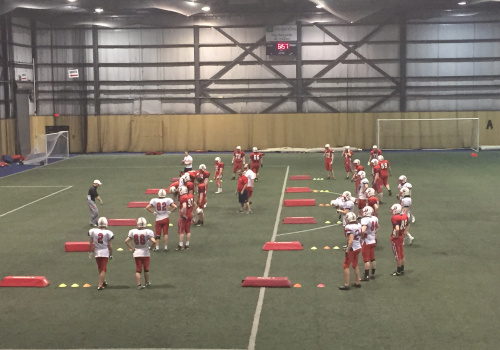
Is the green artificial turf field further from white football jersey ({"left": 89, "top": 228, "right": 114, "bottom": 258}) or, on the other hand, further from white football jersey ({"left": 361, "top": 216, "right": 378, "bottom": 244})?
white football jersey ({"left": 361, "top": 216, "right": 378, "bottom": 244})

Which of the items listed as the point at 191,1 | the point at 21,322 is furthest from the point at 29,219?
the point at 191,1

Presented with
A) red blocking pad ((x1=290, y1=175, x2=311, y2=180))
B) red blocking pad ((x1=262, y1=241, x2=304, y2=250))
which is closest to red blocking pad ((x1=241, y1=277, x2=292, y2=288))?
red blocking pad ((x1=262, y1=241, x2=304, y2=250))

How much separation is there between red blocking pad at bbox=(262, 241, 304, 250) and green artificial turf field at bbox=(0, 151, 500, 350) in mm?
242

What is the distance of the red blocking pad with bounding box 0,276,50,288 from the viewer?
17.8 metres

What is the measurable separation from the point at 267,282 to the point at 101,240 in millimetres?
4240

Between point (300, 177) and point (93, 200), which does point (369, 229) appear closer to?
point (93, 200)

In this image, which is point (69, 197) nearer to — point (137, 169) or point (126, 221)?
point (126, 221)

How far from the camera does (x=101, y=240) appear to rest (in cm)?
1712

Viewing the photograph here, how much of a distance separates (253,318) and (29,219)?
50.7ft

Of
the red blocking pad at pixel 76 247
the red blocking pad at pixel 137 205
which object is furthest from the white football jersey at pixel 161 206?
the red blocking pad at pixel 137 205

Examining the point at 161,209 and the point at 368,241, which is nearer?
the point at 368,241

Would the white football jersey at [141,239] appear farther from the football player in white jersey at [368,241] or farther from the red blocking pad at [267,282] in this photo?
the football player in white jersey at [368,241]

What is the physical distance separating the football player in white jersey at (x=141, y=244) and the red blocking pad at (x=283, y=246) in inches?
203

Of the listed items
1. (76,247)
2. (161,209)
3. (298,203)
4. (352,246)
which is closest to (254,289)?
(352,246)
